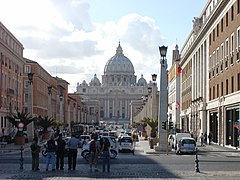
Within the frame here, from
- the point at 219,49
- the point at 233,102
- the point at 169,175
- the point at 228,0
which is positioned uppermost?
the point at 228,0

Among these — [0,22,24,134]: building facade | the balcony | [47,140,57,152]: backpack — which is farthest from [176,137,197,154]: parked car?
the balcony

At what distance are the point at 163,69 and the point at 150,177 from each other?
989 inches

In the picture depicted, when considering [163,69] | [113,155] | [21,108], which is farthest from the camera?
[21,108]

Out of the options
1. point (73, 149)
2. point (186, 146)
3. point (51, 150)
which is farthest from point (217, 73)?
point (51, 150)

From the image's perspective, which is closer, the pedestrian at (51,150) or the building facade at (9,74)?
the pedestrian at (51,150)

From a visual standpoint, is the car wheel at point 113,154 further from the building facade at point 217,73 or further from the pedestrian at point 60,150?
the building facade at point 217,73

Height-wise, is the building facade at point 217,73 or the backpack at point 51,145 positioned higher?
the building facade at point 217,73

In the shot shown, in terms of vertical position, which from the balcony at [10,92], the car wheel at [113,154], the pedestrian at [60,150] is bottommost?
the car wheel at [113,154]

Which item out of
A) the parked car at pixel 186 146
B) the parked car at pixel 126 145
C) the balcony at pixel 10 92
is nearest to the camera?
the parked car at pixel 186 146

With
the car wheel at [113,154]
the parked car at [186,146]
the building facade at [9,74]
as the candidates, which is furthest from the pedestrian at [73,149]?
the building facade at [9,74]

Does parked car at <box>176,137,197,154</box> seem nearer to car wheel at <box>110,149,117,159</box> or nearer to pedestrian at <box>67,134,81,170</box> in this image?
car wheel at <box>110,149,117,159</box>

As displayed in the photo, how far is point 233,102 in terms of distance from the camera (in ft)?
171

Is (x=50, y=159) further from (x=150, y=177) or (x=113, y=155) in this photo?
(x=113, y=155)

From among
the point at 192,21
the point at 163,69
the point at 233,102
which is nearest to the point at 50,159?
the point at 163,69
